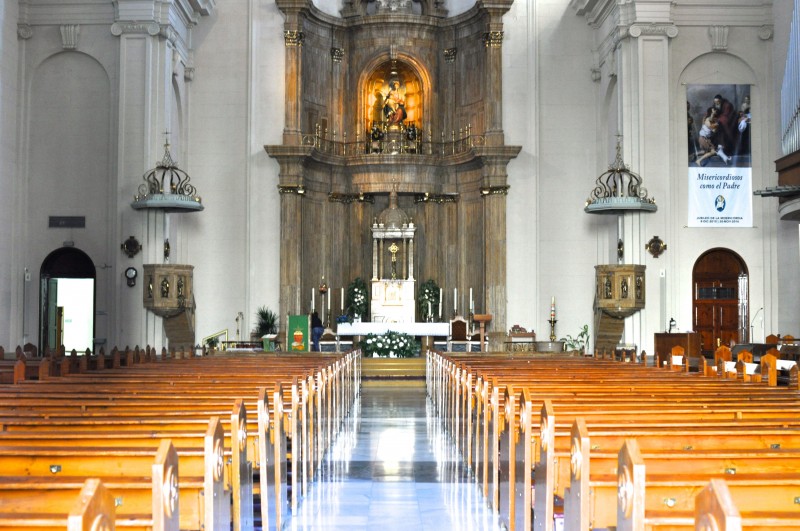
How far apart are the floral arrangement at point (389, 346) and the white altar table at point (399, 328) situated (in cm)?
83

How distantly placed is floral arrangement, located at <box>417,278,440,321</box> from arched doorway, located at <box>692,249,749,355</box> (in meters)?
7.19

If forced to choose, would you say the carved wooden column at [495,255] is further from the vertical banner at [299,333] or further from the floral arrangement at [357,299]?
the vertical banner at [299,333]

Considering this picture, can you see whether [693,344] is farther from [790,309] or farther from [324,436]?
[324,436]

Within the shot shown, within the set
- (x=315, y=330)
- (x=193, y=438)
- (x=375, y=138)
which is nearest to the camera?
(x=193, y=438)

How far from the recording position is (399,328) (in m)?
23.8

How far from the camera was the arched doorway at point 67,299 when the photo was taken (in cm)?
2225

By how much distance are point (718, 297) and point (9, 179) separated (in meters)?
16.5

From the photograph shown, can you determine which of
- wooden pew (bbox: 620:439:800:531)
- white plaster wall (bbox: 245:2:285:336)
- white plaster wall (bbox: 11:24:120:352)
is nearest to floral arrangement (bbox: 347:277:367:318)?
white plaster wall (bbox: 245:2:285:336)

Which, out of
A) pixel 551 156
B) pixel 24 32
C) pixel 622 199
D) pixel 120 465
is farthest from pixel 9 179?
pixel 120 465

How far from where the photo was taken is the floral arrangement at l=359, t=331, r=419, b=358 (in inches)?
879

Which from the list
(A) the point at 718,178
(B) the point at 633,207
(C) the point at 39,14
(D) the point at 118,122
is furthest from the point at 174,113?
(A) the point at 718,178

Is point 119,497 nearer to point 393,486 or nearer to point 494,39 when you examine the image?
point 393,486

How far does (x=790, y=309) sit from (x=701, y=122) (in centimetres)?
472

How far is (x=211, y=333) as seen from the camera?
84.3ft
